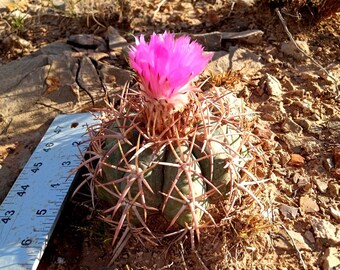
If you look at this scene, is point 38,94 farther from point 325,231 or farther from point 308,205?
point 325,231

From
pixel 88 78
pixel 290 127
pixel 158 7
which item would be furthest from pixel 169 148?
pixel 158 7

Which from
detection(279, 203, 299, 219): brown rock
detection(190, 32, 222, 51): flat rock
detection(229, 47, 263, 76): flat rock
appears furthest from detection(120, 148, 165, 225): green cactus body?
detection(190, 32, 222, 51): flat rock

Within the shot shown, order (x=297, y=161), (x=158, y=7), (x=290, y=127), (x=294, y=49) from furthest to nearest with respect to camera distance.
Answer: (x=158, y=7) → (x=294, y=49) → (x=290, y=127) → (x=297, y=161)

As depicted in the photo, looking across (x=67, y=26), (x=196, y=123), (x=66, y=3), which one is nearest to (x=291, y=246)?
(x=196, y=123)

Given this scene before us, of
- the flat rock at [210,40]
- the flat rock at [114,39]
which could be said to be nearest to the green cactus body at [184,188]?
the flat rock at [210,40]

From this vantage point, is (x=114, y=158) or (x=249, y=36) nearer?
(x=114, y=158)

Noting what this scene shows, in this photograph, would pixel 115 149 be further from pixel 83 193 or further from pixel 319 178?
pixel 319 178

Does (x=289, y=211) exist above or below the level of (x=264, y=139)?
Result: below

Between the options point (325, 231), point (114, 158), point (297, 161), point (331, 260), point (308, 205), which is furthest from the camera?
point (297, 161)
